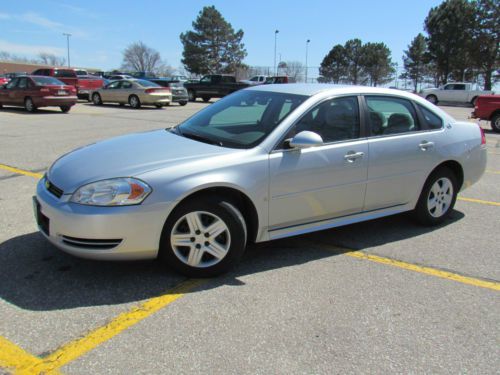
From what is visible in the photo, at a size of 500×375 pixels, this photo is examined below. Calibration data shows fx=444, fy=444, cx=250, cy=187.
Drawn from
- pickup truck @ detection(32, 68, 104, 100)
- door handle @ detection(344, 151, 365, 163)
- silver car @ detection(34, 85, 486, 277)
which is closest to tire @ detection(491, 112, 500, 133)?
silver car @ detection(34, 85, 486, 277)

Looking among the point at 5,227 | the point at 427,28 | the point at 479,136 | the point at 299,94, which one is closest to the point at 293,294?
the point at 299,94

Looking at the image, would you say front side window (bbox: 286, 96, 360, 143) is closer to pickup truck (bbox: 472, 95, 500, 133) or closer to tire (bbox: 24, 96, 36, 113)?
pickup truck (bbox: 472, 95, 500, 133)

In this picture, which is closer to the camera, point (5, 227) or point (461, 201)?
point (5, 227)

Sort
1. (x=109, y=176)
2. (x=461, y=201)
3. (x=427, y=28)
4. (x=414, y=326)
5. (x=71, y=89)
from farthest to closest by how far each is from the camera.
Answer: (x=427, y=28) → (x=71, y=89) → (x=461, y=201) → (x=109, y=176) → (x=414, y=326)

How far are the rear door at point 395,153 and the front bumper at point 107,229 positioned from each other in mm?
2146

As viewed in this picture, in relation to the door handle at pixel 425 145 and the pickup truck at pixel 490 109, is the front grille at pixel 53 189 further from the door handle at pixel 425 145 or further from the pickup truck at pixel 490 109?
the pickup truck at pixel 490 109

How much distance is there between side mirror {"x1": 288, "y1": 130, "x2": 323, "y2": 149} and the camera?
371 centimetres

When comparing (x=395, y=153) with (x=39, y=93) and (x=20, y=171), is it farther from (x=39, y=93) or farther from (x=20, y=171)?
(x=39, y=93)

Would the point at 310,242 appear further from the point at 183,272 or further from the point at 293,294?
the point at 183,272

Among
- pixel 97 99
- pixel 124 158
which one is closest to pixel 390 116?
pixel 124 158

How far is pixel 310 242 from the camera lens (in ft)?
14.7

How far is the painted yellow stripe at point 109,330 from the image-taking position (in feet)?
8.25

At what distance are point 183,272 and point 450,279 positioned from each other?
2230 mm

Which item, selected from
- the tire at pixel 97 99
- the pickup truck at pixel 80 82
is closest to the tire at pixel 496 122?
the tire at pixel 97 99
